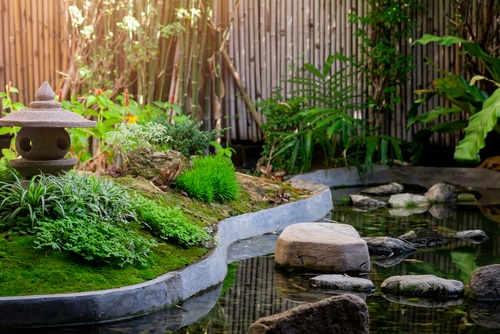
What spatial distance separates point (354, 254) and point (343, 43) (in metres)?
6.75

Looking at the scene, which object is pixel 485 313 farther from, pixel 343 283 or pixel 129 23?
pixel 129 23

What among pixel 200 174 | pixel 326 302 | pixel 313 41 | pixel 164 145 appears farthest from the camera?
pixel 313 41

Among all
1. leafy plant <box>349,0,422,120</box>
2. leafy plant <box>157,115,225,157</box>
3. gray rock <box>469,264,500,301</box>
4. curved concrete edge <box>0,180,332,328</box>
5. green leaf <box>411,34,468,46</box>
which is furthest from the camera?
leafy plant <box>349,0,422,120</box>

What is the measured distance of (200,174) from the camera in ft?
25.2

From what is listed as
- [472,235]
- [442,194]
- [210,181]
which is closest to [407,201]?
[442,194]

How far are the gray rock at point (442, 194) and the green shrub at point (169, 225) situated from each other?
4.68 meters

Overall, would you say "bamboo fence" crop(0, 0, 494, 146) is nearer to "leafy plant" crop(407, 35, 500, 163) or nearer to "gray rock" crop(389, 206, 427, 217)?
"leafy plant" crop(407, 35, 500, 163)

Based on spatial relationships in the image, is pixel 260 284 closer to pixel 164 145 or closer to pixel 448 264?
pixel 448 264

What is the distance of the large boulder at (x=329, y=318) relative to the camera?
4391mm

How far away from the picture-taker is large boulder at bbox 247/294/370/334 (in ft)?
14.4

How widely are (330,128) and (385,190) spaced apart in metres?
1.11

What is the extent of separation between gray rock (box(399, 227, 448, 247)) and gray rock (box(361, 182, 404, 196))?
3022 mm

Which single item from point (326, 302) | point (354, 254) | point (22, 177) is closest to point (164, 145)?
point (22, 177)

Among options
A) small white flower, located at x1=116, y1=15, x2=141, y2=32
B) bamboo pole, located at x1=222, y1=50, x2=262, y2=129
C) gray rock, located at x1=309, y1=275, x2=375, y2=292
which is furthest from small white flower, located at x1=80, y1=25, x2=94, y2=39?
gray rock, located at x1=309, y1=275, x2=375, y2=292
